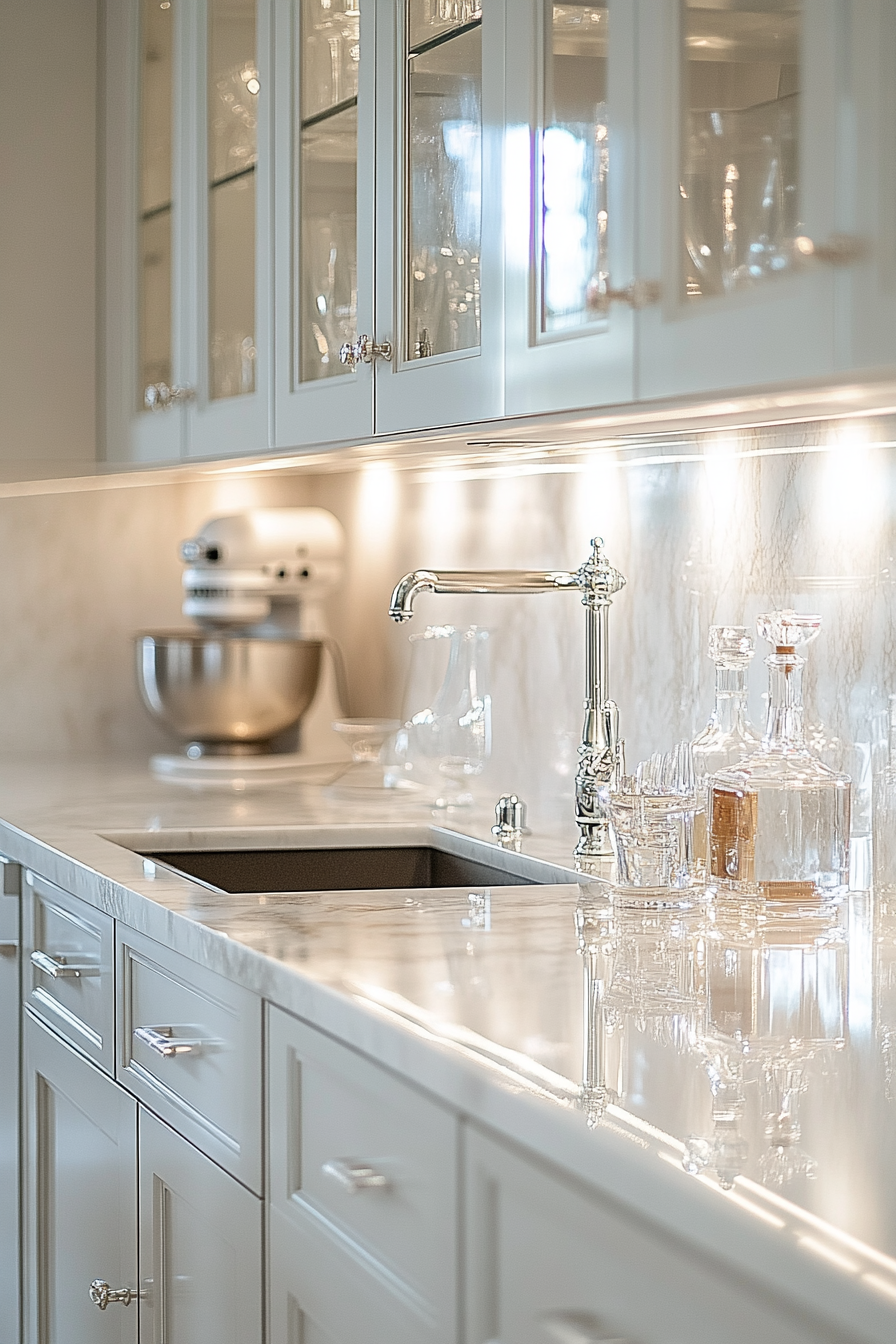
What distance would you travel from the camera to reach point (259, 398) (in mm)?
2223

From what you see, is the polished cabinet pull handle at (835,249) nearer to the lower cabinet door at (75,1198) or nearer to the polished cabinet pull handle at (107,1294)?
the lower cabinet door at (75,1198)

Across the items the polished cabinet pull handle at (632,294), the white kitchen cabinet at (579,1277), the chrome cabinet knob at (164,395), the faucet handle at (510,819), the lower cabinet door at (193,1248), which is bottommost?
the lower cabinet door at (193,1248)

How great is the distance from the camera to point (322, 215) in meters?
2.07

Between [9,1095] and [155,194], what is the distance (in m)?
1.46

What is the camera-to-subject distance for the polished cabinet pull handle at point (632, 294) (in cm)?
137

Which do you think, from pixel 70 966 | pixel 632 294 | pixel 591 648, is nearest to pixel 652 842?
pixel 591 648

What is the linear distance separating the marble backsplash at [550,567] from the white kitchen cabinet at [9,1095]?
27.2 inches

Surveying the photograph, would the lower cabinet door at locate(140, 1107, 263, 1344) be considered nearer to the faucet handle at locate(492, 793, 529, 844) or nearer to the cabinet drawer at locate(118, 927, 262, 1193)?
the cabinet drawer at locate(118, 927, 262, 1193)

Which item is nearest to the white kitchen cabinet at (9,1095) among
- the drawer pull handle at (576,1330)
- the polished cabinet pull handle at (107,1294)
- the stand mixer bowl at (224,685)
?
the polished cabinet pull handle at (107,1294)

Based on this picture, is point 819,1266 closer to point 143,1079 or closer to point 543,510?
point 143,1079

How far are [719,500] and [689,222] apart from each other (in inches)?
20.6

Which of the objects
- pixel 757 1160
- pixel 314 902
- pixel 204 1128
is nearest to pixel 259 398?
pixel 314 902

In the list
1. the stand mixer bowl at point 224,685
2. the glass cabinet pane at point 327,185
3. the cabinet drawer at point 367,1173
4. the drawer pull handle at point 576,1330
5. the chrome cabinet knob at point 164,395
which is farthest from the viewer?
the stand mixer bowl at point 224,685

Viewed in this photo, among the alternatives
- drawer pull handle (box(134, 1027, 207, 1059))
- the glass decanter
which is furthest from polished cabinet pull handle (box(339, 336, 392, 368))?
drawer pull handle (box(134, 1027, 207, 1059))
